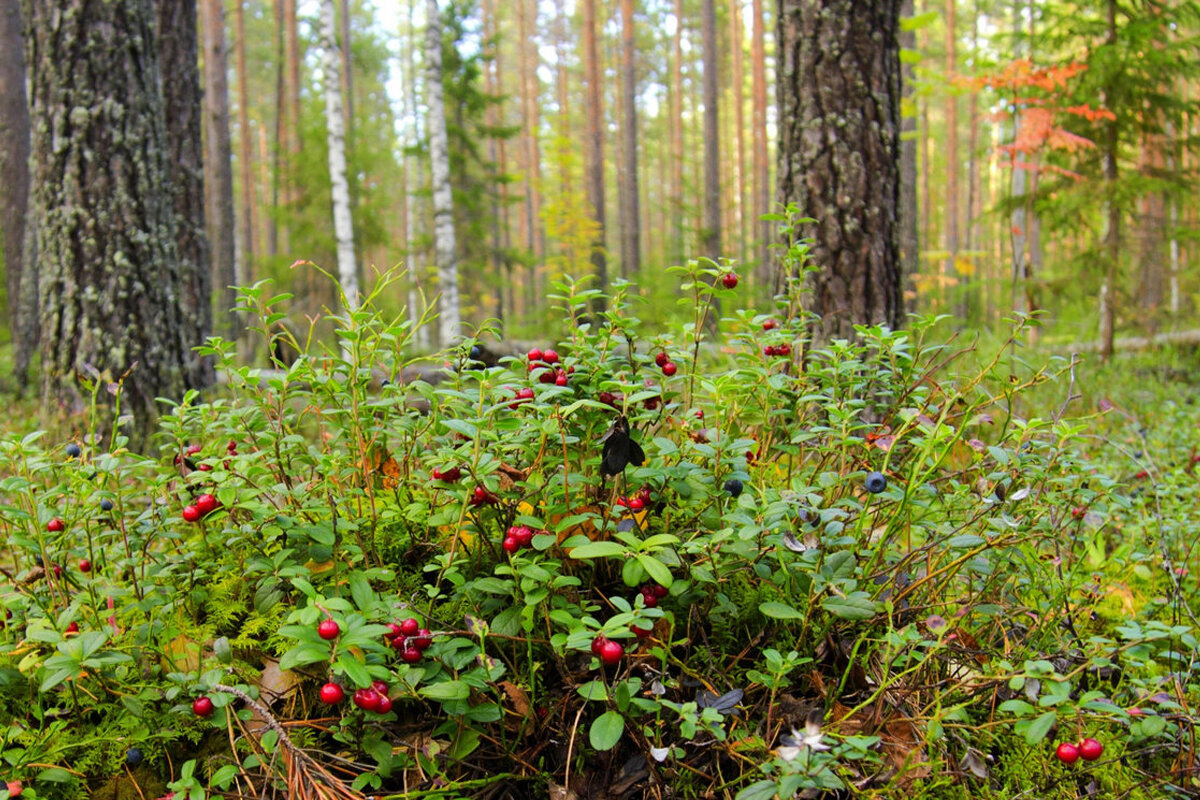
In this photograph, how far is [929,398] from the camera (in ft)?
6.66

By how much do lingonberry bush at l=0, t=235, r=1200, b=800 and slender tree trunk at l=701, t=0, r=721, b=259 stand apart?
12709mm

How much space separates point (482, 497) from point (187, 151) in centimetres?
683

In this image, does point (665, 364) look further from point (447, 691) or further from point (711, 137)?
point (711, 137)

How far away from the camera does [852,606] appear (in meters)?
1.53

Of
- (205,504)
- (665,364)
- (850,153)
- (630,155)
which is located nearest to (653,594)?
(665,364)

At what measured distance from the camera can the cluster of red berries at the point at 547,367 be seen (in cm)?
182

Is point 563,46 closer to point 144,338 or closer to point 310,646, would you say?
point 144,338

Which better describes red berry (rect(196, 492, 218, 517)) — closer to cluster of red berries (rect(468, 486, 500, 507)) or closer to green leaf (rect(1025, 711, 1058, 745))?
cluster of red berries (rect(468, 486, 500, 507))

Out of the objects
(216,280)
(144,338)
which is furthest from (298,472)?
(216,280)

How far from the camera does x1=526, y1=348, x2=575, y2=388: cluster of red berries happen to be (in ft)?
5.97

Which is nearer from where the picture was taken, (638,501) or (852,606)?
(852,606)

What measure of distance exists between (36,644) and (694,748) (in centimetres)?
155

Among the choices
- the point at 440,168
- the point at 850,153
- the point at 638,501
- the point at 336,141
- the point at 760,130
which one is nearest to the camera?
the point at 638,501

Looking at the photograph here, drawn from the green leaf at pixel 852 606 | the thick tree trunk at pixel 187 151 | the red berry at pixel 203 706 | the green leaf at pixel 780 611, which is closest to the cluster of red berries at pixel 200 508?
the red berry at pixel 203 706
